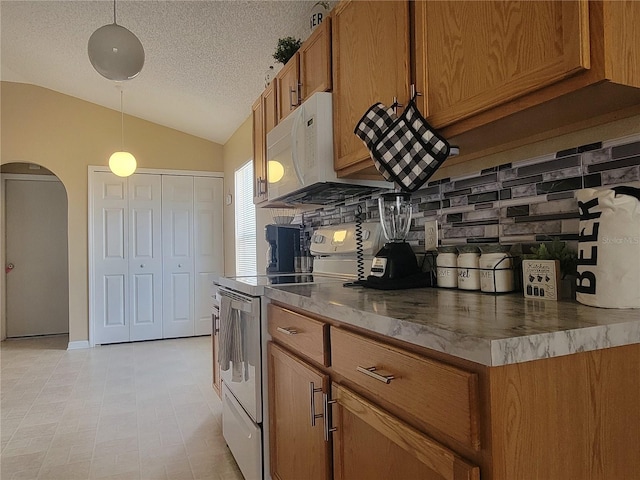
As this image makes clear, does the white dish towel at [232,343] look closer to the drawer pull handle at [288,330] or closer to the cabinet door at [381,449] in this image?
the drawer pull handle at [288,330]


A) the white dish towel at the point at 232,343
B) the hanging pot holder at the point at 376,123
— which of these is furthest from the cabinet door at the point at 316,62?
the white dish towel at the point at 232,343

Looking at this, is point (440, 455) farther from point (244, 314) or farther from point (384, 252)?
point (244, 314)

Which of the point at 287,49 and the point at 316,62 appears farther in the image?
the point at 287,49

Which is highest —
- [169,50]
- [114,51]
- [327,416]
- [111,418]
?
[169,50]

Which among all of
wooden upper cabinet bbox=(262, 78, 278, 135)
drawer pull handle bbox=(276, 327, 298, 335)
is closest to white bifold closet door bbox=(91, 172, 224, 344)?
wooden upper cabinet bbox=(262, 78, 278, 135)

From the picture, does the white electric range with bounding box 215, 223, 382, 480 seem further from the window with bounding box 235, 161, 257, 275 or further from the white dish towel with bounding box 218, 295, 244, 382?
the window with bounding box 235, 161, 257, 275

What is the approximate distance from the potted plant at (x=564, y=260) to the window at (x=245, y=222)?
3.65 metres

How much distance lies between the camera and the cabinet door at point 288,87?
2.31 meters

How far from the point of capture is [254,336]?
1.91 m

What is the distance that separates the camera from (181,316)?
572 centimetres

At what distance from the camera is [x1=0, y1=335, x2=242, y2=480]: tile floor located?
230 cm

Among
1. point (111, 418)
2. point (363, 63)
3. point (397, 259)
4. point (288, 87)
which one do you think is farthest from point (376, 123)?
point (111, 418)

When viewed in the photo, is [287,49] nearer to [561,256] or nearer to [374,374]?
[561,256]

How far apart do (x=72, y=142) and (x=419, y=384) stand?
5587 millimetres
